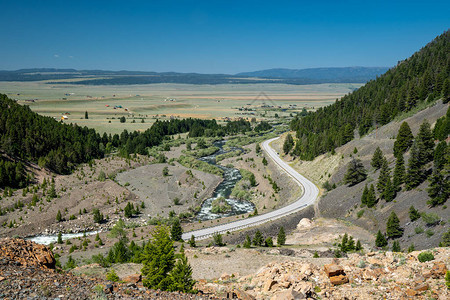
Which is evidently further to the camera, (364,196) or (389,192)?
→ (364,196)

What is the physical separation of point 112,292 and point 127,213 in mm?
46839

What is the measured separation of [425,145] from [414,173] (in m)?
7.66

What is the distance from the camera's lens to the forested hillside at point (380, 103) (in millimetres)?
84125

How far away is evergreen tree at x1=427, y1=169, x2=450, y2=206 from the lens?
41781 mm

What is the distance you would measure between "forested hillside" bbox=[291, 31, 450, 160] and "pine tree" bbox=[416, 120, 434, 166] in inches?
956

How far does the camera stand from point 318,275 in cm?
2023

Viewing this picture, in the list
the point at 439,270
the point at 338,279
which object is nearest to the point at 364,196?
the point at 439,270

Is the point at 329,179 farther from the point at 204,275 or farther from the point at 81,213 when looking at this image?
the point at 81,213

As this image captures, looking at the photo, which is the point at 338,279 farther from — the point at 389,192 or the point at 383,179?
the point at 383,179

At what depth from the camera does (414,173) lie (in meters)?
49.4

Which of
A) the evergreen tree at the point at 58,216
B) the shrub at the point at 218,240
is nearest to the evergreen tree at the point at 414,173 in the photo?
the shrub at the point at 218,240

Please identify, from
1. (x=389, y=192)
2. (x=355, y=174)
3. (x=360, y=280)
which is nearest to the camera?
(x=360, y=280)

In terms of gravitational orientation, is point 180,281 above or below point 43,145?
below

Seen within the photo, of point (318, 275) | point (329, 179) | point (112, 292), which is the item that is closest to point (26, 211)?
point (112, 292)
